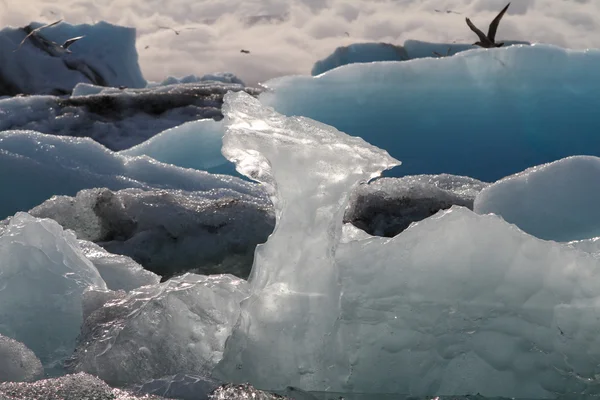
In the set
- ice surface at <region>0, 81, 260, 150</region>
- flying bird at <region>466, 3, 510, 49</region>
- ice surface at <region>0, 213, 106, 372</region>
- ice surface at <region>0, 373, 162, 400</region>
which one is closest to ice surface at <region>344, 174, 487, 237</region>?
ice surface at <region>0, 213, 106, 372</region>

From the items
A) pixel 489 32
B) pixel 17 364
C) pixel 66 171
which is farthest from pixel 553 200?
pixel 489 32

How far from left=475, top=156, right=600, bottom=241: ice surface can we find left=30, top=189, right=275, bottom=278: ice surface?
4.79 feet

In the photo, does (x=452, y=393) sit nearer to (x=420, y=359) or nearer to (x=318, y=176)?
(x=420, y=359)

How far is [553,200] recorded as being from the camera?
4.36 m

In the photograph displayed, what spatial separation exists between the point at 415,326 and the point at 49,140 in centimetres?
485

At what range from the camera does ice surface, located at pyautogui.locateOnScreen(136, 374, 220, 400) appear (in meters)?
2.01

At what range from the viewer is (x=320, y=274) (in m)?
2.24

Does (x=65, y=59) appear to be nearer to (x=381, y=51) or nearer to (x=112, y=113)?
(x=381, y=51)

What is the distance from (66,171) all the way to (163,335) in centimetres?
409

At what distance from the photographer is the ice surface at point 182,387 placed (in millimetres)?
2010

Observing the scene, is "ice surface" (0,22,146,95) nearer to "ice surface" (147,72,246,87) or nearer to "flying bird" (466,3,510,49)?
"ice surface" (147,72,246,87)

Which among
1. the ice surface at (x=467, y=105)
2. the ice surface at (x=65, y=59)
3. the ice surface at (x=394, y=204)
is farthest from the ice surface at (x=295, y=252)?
the ice surface at (x=65, y=59)

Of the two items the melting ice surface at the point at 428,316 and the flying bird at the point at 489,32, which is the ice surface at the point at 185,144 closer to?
the melting ice surface at the point at 428,316

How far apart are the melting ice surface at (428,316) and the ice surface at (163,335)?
0.15 meters
